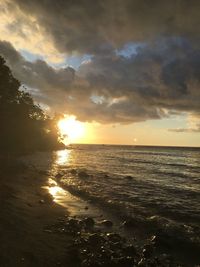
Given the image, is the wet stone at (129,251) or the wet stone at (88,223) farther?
the wet stone at (88,223)

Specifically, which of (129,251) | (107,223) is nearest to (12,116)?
(107,223)

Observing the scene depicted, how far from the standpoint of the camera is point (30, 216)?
43.7ft

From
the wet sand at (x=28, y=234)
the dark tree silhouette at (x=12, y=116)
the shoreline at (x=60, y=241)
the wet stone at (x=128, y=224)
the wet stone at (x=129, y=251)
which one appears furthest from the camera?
the dark tree silhouette at (x=12, y=116)

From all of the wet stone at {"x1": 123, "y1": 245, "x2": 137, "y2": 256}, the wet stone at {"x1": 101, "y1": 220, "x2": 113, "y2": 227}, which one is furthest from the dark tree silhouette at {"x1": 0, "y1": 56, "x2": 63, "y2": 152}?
the wet stone at {"x1": 123, "y1": 245, "x2": 137, "y2": 256}

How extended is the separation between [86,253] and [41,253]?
1.46m

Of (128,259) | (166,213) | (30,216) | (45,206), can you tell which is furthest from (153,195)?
(128,259)

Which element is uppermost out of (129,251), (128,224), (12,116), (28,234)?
(12,116)

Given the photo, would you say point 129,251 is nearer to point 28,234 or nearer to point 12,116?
point 28,234

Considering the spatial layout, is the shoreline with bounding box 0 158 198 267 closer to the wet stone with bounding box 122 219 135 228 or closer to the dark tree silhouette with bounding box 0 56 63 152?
the wet stone with bounding box 122 219 135 228

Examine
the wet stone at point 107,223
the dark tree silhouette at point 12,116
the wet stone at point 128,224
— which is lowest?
the wet stone at point 128,224

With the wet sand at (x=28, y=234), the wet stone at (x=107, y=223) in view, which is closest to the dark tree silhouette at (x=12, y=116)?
the wet sand at (x=28, y=234)

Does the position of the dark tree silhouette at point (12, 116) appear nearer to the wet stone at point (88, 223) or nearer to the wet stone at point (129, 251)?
the wet stone at point (88, 223)

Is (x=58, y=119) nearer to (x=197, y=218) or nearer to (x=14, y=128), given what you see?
(x=14, y=128)

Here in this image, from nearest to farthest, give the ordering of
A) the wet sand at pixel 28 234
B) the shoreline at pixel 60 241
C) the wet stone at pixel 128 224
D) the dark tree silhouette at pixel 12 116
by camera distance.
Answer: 1. the wet sand at pixel 28 234
2. the shoreline at pixel 60 241
3. the wet stone at pixel 128 224
4. the dark tree silhouette at pixel 12 116
